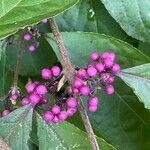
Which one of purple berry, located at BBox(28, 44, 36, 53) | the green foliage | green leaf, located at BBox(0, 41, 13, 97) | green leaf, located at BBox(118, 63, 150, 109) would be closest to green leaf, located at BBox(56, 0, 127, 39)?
the green foliage

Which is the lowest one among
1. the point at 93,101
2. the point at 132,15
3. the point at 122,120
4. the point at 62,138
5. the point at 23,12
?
the point at 122,120

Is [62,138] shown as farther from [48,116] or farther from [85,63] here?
[85,63]

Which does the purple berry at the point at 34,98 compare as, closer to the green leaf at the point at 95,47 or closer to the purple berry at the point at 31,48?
the green leaf at the point at 95,47

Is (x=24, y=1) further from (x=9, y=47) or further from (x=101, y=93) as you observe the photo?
(x=9, y=47)

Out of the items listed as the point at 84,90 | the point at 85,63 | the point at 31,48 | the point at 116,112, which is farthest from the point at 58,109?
the point at 31,48

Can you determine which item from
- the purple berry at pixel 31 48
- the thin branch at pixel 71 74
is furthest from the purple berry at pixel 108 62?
the purple berry at pixel 31 48

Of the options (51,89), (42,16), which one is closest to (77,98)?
(51,89)
